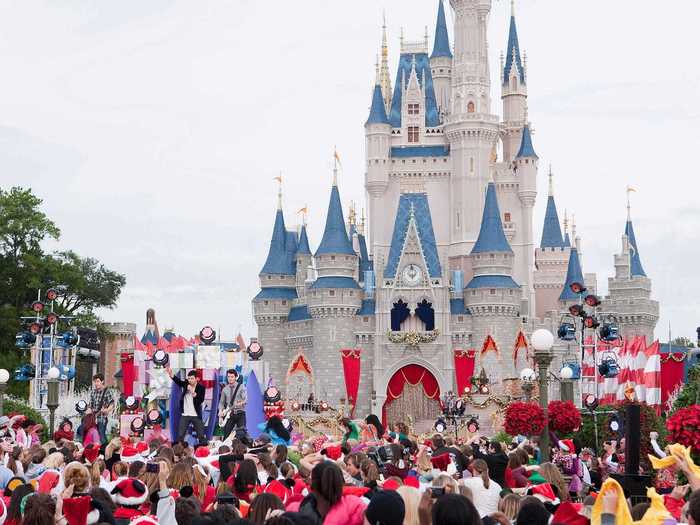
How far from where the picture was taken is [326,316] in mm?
65750

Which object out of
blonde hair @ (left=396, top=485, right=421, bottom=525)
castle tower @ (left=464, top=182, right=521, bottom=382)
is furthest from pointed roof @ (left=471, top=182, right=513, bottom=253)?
blonde hair @ (left=396, top=485, right=421, bottom=525)

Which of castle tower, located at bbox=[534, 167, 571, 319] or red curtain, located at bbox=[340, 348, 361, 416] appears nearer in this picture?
red curtain, located at bbox=[340, 348, 361, 416]

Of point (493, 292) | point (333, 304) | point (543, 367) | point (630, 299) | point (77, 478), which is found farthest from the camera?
point (630, 299)

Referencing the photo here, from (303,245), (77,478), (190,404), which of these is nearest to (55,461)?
(77,478)

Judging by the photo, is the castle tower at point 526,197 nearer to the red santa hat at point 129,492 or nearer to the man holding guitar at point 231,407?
the man holding guitar at point 231,407

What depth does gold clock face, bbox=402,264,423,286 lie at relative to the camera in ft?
218

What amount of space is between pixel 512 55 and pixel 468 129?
8951 mm

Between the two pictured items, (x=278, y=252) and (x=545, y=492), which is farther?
(x=278, y=252)

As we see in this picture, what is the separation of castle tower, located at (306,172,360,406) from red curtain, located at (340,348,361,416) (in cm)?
150

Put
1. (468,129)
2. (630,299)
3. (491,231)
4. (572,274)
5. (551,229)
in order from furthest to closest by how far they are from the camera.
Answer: (551,229), (630,299), (572,274), (468,129), (491,231)

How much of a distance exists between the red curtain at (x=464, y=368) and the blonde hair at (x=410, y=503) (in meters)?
52.9

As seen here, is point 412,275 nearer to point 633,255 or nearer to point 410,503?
point 633,255

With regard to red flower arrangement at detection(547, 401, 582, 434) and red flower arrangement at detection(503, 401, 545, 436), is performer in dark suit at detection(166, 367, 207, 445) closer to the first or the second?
red flower arrangement at detection(503, 401, 545, 436)

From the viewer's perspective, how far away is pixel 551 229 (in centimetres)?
7812
